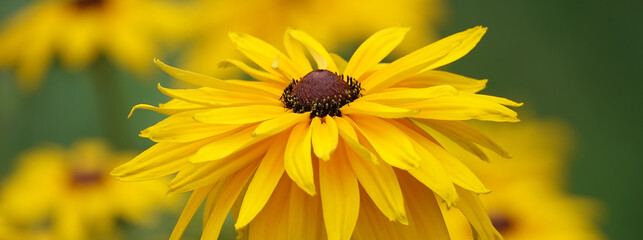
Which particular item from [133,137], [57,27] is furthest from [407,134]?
[133,137]

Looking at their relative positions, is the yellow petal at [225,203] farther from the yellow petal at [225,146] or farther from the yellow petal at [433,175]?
the yellow petal at [433,175]

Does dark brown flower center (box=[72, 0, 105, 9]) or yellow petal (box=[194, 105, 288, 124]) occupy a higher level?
dark brown flower center (box=[72, 0, 105, 9])

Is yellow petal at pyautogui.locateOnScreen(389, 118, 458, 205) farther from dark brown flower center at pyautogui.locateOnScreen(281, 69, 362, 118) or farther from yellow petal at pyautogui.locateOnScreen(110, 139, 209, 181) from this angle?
yellow petal at pyautogui.locateOnScreen(110, 139, 209, 181)

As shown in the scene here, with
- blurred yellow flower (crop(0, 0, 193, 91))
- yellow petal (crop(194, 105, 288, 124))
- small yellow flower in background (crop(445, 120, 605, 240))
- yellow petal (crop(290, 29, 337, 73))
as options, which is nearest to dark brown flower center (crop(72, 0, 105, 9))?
blurred yellow flower (crop(0, 0, 193, 91))

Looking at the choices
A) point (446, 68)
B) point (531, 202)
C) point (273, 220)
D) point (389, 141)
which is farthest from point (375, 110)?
point (446, 68)

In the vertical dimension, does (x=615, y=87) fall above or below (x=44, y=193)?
above

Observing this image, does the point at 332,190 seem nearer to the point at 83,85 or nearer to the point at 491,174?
the point at 491,174
